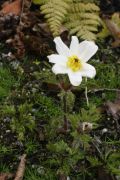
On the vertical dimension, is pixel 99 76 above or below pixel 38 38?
below

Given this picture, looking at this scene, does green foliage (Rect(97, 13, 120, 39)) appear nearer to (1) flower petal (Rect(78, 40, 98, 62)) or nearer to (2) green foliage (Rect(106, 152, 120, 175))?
(1) flower petal (Rect(78, 40, 98, 62))

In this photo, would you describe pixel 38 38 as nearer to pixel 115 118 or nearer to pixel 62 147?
pixel 115 118

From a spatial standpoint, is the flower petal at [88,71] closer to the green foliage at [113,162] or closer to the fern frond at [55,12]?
the green foliage at [113,162]

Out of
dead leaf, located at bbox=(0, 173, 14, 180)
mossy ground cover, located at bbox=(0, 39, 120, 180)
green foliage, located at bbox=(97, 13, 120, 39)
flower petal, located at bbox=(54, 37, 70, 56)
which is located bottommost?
dead leaf, located at bbox=(0, 173, 14, 180)

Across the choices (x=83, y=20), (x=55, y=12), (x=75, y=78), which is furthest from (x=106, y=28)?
(x=75, y=78)

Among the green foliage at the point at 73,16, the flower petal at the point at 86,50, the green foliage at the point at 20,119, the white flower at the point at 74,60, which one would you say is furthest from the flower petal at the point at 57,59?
the green foliage at the point at 73,16

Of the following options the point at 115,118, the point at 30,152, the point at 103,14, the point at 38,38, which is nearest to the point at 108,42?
the point at 103,14

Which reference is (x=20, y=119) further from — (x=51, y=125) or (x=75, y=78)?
(x=75, y=78)

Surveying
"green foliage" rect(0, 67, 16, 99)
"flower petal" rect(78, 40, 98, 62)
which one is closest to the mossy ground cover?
"green foliage" rect(0, 67, 16, 99)
